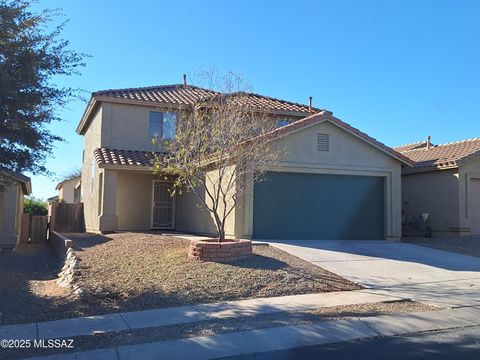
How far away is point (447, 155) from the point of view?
2173cm

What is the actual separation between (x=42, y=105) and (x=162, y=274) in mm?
4359

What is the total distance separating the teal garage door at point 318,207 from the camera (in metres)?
16.2

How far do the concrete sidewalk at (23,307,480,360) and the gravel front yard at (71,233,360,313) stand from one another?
2.14m

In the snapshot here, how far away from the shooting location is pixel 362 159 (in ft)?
57.8

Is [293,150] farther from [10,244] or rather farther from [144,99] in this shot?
[10,244]

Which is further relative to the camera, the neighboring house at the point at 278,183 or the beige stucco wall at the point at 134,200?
the beige stucco wall at the point at 134,200

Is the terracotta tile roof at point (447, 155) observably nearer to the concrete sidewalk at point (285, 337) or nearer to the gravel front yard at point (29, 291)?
the concrete sidewalk at point (285, 337)

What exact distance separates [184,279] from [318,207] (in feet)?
24.8

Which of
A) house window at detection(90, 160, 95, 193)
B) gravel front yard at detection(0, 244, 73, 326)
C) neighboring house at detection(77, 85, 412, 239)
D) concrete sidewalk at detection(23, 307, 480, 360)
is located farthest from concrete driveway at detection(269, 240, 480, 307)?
house window at detection(90, 160, 95, 193)

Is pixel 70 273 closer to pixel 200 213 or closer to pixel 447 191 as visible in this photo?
pixel 200 213

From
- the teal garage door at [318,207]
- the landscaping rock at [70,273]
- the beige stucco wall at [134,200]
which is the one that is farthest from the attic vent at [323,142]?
the landscaping rock at [70,273]

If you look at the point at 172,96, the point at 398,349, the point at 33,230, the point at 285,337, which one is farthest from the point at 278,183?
the point at 33,230

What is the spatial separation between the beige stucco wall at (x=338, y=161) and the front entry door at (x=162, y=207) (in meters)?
6.62

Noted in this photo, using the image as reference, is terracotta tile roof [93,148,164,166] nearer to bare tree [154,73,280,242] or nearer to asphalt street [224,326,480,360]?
bare tree [154,73,280,242]
